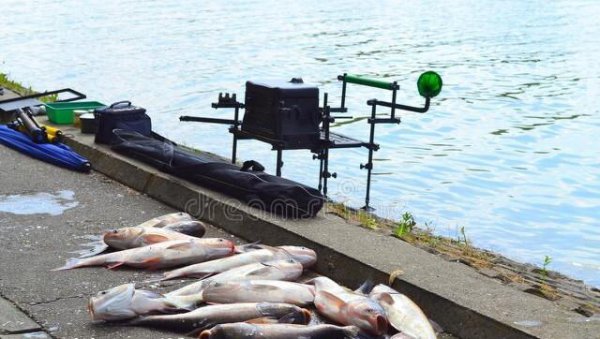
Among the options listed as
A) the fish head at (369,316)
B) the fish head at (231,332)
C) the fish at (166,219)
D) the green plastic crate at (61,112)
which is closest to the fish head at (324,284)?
the fish head at (369,316)

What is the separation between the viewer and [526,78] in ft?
75.1

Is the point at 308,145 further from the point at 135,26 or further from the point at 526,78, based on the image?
the point at 135,26

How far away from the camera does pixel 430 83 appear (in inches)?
355

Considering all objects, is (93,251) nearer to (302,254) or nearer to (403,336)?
(302,254)

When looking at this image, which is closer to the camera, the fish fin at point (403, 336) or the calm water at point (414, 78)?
the fish fin at point (403, 336)

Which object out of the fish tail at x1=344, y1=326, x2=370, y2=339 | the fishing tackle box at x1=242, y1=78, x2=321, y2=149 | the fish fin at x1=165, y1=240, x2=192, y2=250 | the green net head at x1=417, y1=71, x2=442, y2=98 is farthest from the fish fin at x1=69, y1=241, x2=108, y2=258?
the green net head at x1=417, y1=71, x2=442, y2=98

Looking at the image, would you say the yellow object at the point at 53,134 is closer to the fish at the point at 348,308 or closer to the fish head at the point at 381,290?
the fish at the point at 348,308

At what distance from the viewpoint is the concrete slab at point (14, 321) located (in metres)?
5.14

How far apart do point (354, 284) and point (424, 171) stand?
29.9 ft

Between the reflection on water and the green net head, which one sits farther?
the green net head

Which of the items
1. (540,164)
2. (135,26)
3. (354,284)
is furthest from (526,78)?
(354,284)

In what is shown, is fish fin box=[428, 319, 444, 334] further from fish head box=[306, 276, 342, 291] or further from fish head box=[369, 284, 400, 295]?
fish head box=[306, 276, 342, 291]

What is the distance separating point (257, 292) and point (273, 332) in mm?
551

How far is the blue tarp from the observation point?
860 centimetres
